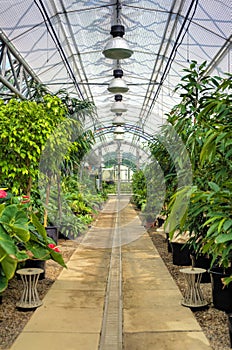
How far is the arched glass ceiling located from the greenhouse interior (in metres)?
0.03

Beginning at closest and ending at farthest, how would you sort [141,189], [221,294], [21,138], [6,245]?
[6,245] → [221,294] → [21,138] → [141,189]

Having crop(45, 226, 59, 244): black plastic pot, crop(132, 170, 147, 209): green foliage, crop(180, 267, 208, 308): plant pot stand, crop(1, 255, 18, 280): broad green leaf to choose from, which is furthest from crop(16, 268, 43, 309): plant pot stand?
crop(132, 170, 147, 209): green foliage

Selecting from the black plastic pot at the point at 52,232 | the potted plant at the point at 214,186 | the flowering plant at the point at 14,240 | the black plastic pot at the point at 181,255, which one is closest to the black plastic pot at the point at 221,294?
the potted plant at the point at 214,186

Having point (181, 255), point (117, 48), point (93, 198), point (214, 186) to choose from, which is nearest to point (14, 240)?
point (214, 186)

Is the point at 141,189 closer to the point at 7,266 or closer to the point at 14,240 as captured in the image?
the point at 14,240

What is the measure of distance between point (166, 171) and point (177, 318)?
302cm

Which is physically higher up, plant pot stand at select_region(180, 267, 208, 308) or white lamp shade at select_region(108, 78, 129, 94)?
white lamp shade at select_region(108, 78, 129, 94)

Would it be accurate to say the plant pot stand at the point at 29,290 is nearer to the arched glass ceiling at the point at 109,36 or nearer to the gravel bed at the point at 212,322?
the gravel bed at the point at 212,322

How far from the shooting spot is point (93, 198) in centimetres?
1007

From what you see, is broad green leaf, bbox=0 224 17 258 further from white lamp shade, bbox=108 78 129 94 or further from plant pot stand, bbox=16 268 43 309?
white lamp shade, bbox=108 78 129 94

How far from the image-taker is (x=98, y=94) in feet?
43.5

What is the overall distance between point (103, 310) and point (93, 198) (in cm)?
679

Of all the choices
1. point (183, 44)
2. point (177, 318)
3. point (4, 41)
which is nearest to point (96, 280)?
point (177, 318)

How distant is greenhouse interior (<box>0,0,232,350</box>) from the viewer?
8.65 ft
